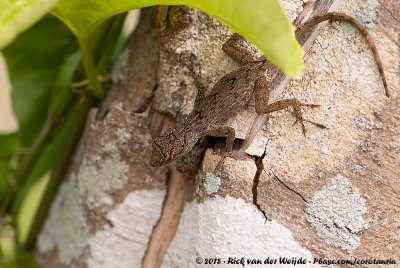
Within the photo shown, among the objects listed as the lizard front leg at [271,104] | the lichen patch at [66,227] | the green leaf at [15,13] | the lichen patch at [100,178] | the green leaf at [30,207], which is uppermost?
the lizard front leg at [271,104]

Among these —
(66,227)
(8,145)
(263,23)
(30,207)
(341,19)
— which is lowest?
(30,207)

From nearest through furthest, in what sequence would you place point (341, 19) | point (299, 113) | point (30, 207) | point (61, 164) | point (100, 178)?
point (299, 113)
point (341, 19)
point (100, 178)
point (61, 164)
point (30, 207)

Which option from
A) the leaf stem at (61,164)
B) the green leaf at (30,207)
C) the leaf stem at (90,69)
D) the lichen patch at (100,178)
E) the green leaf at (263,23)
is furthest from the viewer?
the green leaf at (30,207)

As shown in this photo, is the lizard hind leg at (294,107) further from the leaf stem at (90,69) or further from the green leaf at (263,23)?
the leaf stem at (90,69)

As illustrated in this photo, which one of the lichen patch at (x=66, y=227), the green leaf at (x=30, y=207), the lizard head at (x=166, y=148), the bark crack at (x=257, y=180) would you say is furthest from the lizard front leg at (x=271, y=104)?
the green leaf at (x=30, y=207)

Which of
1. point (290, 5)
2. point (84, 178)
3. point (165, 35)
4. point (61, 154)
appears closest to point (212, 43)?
point (165, 35)

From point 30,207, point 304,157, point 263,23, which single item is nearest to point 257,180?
point 304,157

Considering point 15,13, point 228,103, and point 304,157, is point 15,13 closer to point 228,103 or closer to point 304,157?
point 228,103
